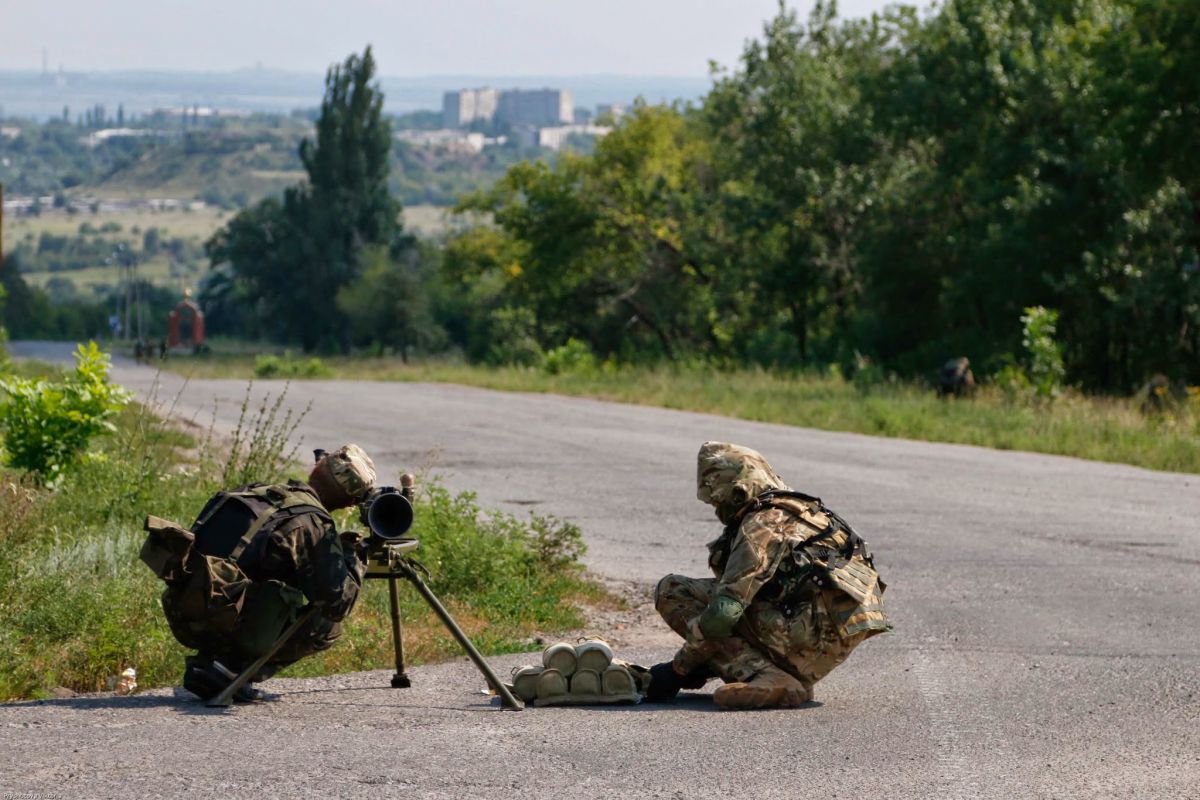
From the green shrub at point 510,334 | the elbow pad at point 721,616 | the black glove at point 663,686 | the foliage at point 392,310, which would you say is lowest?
the foliage at point 392,310

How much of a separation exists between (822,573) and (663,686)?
101cm

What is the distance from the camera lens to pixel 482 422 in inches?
917

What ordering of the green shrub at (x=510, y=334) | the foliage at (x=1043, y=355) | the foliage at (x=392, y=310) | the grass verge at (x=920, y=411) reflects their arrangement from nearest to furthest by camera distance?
the grass verge at (x=920, y=411)
the foliage at (x=1043, y=355)
the green shrub at (x=510, y=334)
the foliage at (x=392, y=310)

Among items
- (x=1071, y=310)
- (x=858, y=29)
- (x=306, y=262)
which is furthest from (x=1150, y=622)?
(x=306, y=262)

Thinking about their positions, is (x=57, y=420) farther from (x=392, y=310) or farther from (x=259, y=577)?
(x=392, y=310)

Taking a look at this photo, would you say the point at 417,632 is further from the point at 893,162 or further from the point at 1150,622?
the point at 893,162

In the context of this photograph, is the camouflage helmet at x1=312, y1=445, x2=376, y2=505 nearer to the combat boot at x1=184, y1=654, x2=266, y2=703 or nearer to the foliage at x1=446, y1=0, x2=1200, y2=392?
the combat boot at x1=184, y1=654, x2=266, y2=703

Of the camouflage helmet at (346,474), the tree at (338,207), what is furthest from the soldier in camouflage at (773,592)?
the tree at (338,207)

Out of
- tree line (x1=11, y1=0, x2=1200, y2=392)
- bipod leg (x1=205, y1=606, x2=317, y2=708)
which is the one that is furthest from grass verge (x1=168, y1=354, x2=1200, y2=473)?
bipod leg (x1=205, y1=606, x2=317, y2=708)

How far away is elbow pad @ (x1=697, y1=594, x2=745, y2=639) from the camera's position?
22.5 ft

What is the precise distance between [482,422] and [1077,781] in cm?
1762

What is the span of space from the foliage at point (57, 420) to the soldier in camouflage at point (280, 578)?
259 inches

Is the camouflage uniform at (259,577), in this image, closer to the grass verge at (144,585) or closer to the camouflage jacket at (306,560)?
the camouflage jacket at (306,560)

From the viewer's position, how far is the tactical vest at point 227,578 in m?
6.64
